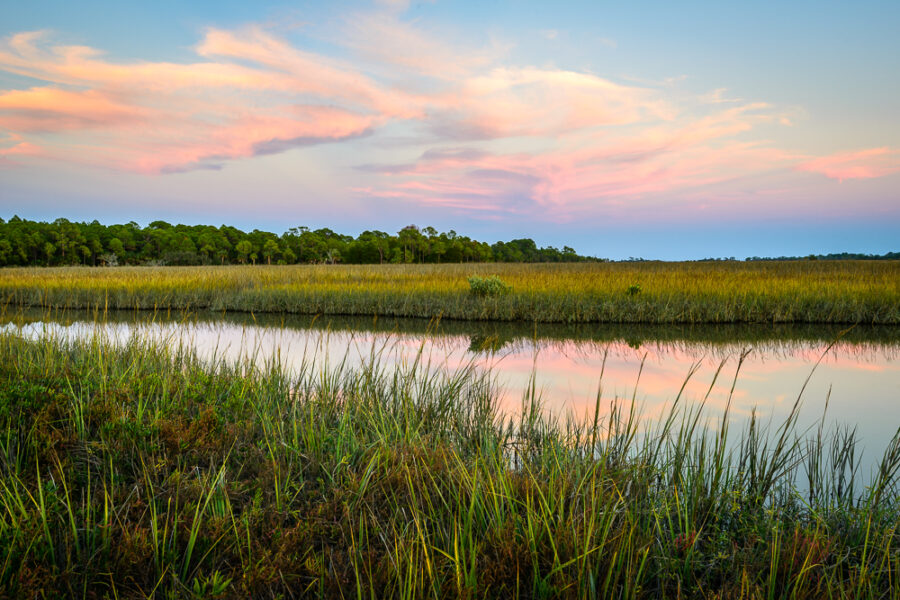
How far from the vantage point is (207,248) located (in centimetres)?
8831

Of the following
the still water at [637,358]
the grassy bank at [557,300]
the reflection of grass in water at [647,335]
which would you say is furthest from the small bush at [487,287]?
the still water at [637,358]

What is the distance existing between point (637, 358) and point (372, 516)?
25.5ft

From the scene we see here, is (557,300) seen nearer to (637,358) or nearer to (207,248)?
(637,358)

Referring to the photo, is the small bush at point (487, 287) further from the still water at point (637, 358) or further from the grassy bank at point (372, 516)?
the grassy bank at point (372, 516)

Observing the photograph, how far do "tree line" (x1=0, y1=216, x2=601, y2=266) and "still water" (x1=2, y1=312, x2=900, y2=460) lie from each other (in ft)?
217

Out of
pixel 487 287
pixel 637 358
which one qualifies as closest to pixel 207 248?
pixel 487 287

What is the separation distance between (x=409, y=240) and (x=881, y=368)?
90117 mm

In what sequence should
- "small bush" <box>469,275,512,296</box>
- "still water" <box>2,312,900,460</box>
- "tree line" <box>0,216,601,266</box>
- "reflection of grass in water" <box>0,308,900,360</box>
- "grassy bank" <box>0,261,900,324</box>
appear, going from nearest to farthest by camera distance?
"still water" <box>2,312,900,460</box>, "reflection of grass in water" <box>0,308,900,360</box>, "grassy bank" <box>0,261,900,324</box>, "small bush" <box>469,275,512,296</box>, "tree line" <box>0,216,601,266</box>

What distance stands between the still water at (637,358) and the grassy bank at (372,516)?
2.87 ft

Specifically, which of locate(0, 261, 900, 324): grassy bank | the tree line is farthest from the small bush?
the tree line

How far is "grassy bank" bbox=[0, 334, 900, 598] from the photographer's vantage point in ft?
7.14

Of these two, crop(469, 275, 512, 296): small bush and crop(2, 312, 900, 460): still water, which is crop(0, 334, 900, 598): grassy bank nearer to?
crop(2, 312, 900, 460): still water

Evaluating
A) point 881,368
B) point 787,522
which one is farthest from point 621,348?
point 787,522

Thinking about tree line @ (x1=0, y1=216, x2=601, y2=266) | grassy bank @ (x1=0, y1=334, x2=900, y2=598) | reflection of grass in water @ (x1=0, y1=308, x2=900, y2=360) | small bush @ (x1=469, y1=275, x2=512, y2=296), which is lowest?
grassy bank @ (x1=0, y1=334, x2=900, y2=598)
